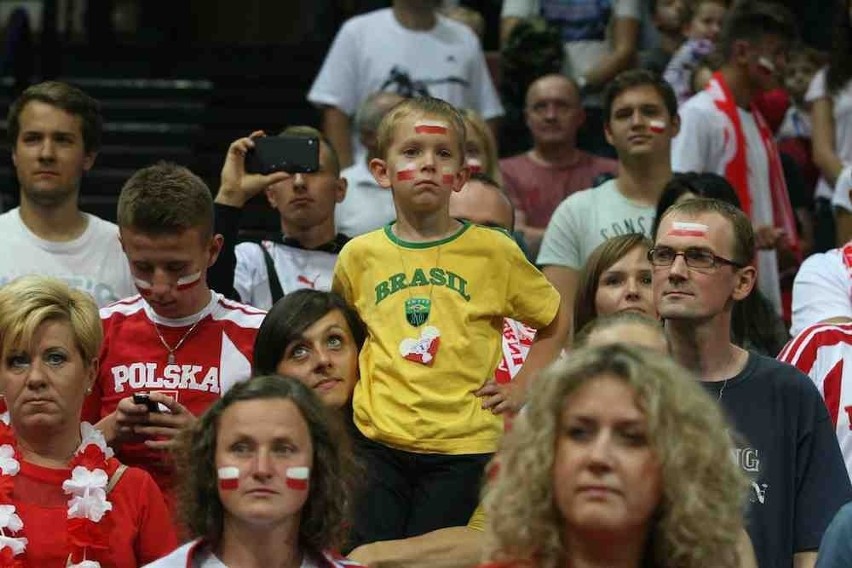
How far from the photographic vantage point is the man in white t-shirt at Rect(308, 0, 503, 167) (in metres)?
9.80

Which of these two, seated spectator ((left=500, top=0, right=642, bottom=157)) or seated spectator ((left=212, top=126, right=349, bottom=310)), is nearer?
seated spectator ((left=212, top=126, right=349, bottom=310))

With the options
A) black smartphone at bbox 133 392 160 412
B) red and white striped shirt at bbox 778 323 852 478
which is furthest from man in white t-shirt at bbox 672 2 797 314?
black smartphone at bbox 133 392 160 412

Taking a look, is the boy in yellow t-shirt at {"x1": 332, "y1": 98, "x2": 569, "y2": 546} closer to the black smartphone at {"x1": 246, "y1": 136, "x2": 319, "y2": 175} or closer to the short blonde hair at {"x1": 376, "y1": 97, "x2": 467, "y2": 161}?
the short blonde hair at {"x1": 376, "y1": 97, "x2": 467, "y2": 161}

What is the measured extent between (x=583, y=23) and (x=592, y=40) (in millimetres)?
103

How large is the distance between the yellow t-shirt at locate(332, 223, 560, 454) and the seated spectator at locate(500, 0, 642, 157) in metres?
4.30

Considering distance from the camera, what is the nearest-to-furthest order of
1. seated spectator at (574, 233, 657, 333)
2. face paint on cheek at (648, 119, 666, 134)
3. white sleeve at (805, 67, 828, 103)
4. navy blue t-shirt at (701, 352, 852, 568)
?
navy blue t-shirt at (701, 352, 852, 568) < seated spectator at (574, 233, 657, 333) < face paint on cheek at (648, 119, 666, 134) < white sleeve at (805, 67, 828, 103)

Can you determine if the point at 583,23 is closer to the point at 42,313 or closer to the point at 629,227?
the point at 629,227

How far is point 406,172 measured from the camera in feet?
19.7

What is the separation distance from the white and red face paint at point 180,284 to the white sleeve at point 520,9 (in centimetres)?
457

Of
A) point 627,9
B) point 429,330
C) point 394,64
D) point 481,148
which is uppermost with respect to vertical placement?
point 627,9

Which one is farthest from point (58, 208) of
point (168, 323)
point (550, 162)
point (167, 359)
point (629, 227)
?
point (550, 162)

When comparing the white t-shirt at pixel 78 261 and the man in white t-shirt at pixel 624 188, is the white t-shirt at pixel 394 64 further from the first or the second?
the white t-shirt at pixel 78 261

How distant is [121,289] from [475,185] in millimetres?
1336

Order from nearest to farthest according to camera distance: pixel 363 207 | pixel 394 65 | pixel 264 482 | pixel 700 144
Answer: pixel 264 482 < pixel 363 207 < pixel 700 144 < pixel 394 65
